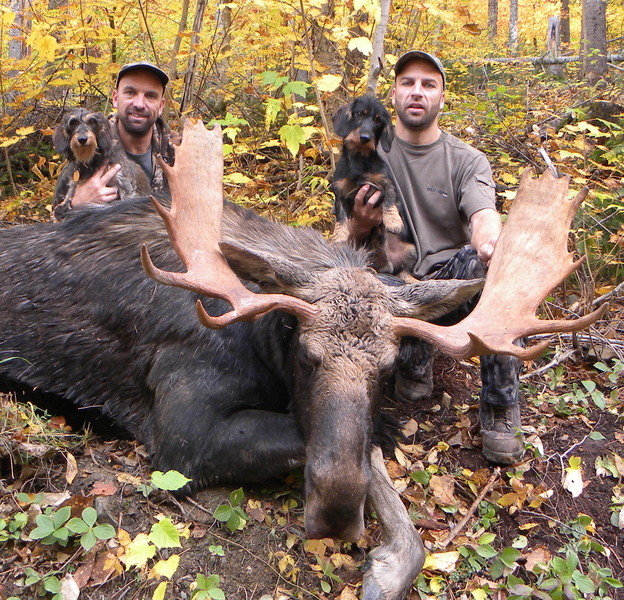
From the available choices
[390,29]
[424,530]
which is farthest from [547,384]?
[390,29]

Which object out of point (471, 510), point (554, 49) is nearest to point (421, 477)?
point (471, 510)

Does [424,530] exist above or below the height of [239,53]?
below

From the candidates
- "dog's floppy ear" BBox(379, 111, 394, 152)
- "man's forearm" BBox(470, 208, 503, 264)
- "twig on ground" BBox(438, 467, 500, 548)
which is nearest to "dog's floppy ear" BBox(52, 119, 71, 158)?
"dog's floppy ear" BBox(379, 111, 394, 152)

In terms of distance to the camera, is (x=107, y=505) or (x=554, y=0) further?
(x=554, y=0)

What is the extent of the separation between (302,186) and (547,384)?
3950 mm

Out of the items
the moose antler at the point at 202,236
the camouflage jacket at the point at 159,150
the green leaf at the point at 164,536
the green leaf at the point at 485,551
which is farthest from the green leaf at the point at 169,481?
the camouflage jacket at the point at 159,150

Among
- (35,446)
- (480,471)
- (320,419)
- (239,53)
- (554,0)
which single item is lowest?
(480,471)

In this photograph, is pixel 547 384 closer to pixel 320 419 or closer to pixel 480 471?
pixel 480 471

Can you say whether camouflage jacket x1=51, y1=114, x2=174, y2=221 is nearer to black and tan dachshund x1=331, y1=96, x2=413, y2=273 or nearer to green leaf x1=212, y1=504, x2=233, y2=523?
black and tan dachshund x1=331, y1=96, x2=413, y2=273

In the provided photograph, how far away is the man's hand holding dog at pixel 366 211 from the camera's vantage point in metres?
4.97

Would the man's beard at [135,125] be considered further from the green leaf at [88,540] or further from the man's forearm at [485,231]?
the green leaf at [88,540]

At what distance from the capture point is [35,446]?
345 cm

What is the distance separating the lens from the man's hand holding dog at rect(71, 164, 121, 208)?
5.50 meters

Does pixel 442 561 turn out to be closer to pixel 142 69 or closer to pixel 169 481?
pixel 169 481
